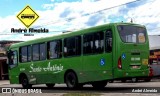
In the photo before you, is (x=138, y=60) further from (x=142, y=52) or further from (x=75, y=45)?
(x=75, y=45)

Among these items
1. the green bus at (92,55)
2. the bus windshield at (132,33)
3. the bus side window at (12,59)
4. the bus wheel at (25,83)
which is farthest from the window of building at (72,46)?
the bus side window at (12,59)

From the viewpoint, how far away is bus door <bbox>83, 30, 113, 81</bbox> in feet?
63.1

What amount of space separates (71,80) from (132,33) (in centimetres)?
447

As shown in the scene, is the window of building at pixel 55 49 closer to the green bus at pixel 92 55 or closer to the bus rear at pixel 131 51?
the green bus at pixel 92 55

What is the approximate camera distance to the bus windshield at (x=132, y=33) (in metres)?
19.3

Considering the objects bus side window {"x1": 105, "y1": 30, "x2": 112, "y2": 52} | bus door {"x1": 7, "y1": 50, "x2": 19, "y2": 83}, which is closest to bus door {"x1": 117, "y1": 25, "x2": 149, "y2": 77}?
bus side window {"x1": 105, "y1": 30, "x2": 112, "y2": 52}

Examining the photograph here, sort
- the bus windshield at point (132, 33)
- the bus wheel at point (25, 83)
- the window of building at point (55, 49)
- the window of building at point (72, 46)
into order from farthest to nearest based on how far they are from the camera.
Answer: the bus wheel at point (25, 83), the window of building at point (55, 49), the window of building at point (72, 46), the bus windshield at point (132, 33)

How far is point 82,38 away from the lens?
21.0m

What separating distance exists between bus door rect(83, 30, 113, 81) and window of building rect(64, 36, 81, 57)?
21.7 inches

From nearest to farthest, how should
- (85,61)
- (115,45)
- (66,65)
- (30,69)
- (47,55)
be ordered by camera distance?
(115,45) < (85,61) < (66,65) < (47,55) < (30,69)

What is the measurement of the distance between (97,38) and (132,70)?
2.31 m

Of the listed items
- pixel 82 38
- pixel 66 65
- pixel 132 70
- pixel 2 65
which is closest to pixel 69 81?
pixel 66 65

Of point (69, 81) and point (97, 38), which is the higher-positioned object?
point (97, 38)

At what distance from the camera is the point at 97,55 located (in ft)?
65.0
